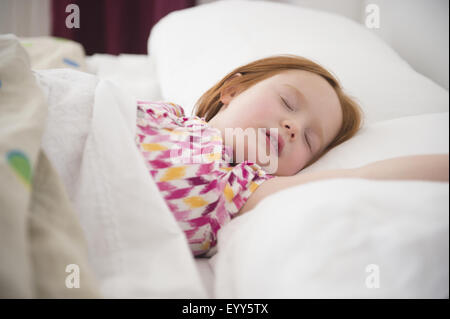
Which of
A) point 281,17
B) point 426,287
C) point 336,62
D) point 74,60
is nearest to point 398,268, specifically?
point 426,287

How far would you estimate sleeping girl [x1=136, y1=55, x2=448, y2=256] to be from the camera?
615mm

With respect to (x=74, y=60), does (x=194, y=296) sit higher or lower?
lower

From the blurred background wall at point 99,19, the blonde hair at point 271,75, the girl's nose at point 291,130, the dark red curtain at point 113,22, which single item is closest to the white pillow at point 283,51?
the blonde hair at point 271,75

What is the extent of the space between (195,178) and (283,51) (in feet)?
1.72

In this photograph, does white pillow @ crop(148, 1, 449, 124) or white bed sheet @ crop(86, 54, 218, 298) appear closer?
white pillow @ crop(148, 1, 449, 124)

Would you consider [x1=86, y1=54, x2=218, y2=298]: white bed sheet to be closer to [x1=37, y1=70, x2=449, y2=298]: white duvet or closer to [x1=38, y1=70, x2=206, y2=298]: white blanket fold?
[x1=38, y1=70, x2=206, y2=298]: white blanket fold

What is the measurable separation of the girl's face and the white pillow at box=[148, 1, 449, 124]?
105mm

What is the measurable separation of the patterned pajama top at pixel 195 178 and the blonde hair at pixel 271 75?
209 millimetres

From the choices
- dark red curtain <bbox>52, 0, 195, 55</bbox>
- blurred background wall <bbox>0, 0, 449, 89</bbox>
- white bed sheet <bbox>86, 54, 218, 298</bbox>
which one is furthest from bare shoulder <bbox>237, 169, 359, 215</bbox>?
dark red curtain <bbox>52, 0, 195, 55</bbox>

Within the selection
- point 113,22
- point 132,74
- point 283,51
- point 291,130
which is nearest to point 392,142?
point 291,130

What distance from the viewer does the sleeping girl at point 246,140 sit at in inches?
24.2
